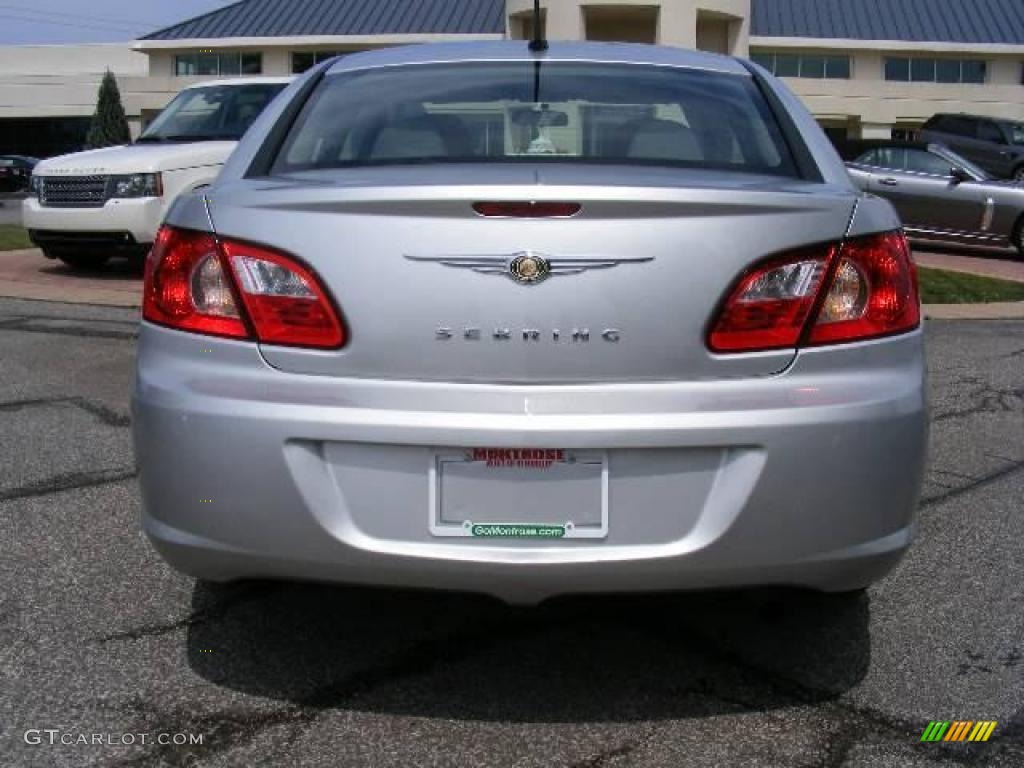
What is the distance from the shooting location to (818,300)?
8.80 ft

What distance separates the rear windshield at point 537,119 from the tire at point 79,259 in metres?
8.06

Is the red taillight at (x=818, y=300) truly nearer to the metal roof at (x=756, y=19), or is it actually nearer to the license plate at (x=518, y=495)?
the license plate at (x=518, y=495)

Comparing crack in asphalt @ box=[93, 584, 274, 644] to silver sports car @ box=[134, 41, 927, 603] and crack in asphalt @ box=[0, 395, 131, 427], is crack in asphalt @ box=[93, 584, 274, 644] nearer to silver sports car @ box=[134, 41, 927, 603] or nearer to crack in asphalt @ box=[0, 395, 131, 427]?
silver sports car @ box=[134, 41, 927, 603]

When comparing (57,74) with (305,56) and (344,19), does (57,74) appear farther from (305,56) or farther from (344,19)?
(344,19)

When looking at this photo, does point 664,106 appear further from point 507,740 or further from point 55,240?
point 55,240

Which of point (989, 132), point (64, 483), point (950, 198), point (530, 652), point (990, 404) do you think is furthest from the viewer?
point (989, 132)

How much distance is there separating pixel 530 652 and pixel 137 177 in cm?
774

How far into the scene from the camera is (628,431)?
253 centimetres

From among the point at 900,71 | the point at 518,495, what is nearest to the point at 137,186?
the point at 518,495

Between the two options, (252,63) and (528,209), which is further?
(252,63)

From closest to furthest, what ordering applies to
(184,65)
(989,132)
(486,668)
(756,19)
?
(486,668), (989,132), (756,19), (184,65)

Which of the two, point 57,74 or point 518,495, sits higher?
point 518,495

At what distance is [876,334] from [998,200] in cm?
1304

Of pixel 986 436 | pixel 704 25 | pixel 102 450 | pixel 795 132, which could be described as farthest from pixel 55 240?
pixel 704 25
